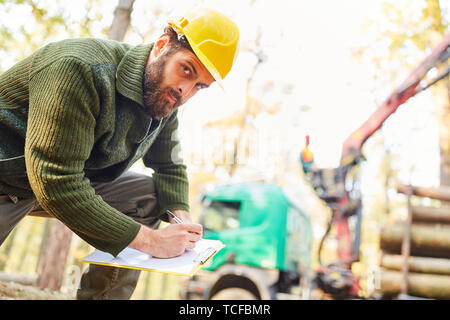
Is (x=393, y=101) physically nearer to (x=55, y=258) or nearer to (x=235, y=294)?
(x=235, y=294)

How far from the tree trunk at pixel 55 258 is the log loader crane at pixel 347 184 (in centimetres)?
330

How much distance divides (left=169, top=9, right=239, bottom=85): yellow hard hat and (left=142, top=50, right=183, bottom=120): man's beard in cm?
13

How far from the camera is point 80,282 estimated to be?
2.02 metres

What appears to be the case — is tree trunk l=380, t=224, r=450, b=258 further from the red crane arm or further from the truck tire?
the truck tire

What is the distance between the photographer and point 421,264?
14.3ft

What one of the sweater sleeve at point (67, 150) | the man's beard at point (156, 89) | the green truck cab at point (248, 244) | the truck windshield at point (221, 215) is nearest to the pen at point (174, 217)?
the sweater sleeve at point (67, 150)

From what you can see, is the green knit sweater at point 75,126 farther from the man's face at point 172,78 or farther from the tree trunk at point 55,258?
the tree trunk at point 55,258

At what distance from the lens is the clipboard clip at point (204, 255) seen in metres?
1.49

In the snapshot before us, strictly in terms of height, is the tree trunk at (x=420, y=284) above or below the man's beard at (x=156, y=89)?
below

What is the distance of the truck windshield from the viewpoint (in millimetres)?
5047

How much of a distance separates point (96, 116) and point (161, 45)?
0.46 meters

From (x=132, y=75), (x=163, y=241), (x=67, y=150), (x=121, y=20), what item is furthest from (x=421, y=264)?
(x=121, y=20)
